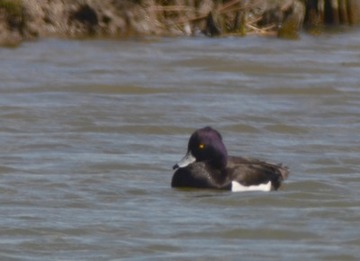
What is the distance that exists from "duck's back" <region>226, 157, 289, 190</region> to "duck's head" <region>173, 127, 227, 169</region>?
0.10 m

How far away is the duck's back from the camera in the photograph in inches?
459

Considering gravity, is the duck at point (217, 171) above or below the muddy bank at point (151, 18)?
above

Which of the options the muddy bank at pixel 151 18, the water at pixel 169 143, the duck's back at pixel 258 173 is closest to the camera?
the water at pixel 169 143

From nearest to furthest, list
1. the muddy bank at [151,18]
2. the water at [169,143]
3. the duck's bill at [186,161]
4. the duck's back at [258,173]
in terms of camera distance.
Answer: the water at [169,143] < the duck's back at [258,173] < the duck's bill at [186,161] < the muddy bank at [151,18]

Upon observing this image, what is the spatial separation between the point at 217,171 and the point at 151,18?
822 centimetres

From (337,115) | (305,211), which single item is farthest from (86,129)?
(305,211)

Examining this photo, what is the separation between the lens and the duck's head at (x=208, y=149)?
11.8 m

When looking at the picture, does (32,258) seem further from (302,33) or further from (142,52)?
(302,33)

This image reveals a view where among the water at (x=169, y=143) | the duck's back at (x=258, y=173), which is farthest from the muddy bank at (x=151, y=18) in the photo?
the duck's back at (x=258, y=173)

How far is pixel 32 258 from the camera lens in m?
9.69

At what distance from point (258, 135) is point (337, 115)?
4.56 ft

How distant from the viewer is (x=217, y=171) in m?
11.9

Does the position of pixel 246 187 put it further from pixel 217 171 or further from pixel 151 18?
pixel 151 18

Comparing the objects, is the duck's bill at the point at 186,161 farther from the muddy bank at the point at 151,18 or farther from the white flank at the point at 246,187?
the muddy bank at the point at 151,18
